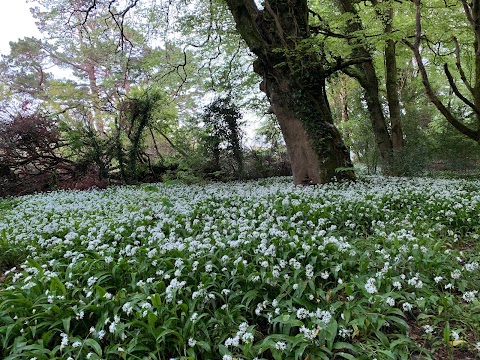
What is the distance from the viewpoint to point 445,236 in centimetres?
442

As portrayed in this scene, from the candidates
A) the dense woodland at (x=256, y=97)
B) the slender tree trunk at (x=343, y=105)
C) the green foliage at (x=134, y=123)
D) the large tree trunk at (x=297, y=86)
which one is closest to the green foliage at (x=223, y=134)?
the dense woodland at (x=256, y=97)

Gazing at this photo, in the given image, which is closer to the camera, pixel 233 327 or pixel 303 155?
pixel 233 327

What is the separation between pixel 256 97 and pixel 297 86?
6.24 metres

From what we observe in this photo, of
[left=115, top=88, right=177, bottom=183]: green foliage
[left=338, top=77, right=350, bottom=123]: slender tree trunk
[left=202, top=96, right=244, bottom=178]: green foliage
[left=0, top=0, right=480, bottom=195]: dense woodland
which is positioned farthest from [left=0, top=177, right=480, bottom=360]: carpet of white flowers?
[left=338, top=77, right=350, bottom=123]: slender tree trunk

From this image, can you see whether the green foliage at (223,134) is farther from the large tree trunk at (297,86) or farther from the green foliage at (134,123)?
the large tree trunk at (297,86)

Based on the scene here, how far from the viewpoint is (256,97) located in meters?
15.0

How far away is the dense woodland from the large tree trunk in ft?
0.10

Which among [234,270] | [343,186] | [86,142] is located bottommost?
[234,270]

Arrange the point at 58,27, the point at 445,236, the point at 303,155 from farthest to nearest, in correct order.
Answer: the point at 58,27, the point at 303,155, the point at 445,236

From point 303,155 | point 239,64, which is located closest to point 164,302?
point 303,155

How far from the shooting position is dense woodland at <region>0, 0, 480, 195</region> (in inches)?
350

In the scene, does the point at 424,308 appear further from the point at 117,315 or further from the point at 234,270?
the point at 117,315

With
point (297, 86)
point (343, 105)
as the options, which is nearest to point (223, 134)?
point (297, 86)

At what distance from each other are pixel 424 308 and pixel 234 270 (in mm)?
1695
